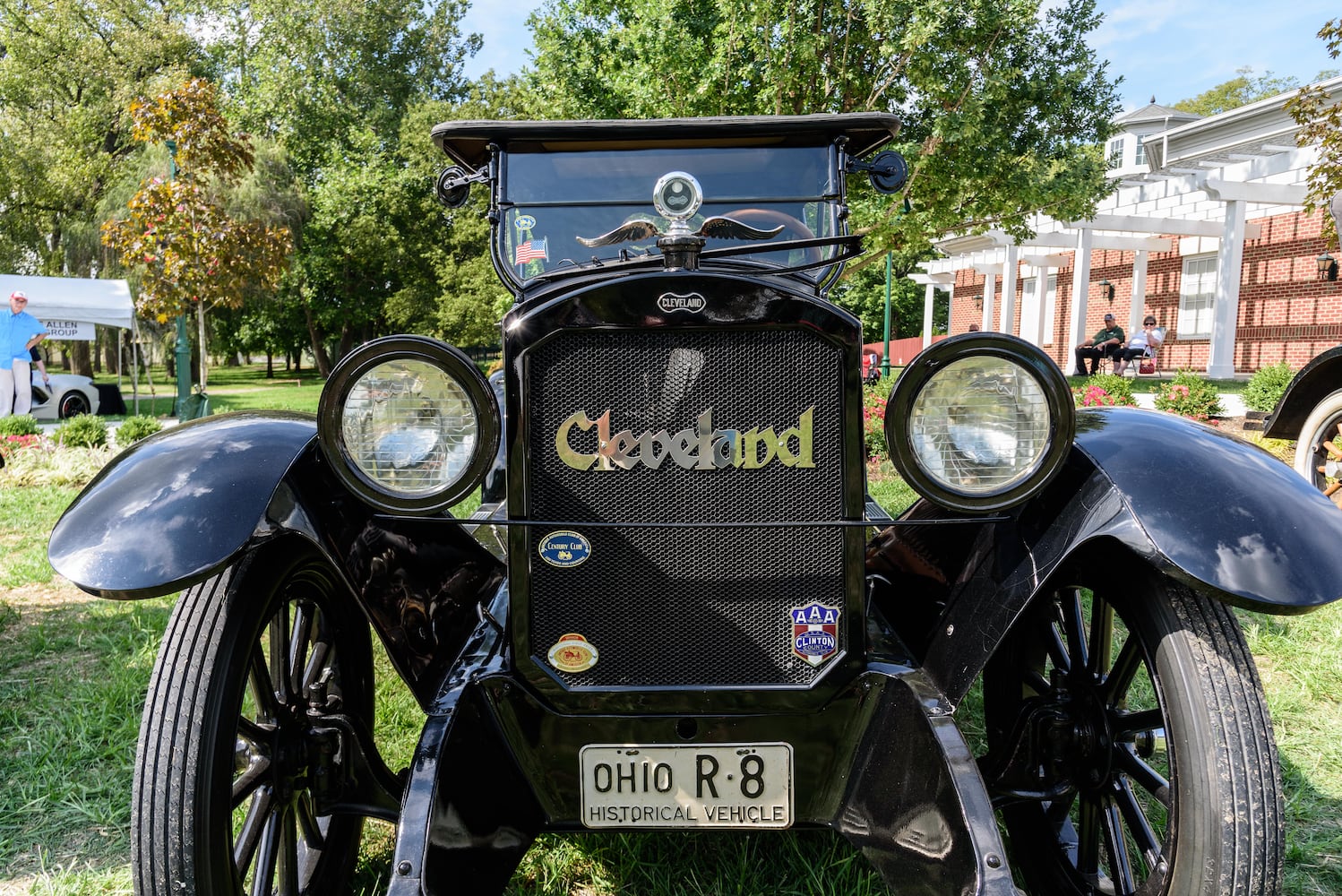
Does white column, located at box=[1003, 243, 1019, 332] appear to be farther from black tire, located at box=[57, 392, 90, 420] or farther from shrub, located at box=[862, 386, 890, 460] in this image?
black tire, located at box=[57, 392, 90, 420]

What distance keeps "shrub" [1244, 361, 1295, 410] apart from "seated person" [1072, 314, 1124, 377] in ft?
23.8

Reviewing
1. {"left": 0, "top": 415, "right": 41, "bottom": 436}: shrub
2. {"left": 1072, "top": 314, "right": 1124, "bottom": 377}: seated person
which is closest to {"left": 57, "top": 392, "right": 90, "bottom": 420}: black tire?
{"left": 0, "top": 415, "right": 41, "bottom": 436}: shrub

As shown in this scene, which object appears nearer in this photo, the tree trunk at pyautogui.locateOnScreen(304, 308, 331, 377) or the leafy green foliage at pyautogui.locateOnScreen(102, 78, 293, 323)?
the leafy green foliage at pyautogui.locateOnScreen(102, 78, 293, 323)

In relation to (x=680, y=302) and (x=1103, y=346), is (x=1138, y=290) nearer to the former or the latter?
(x=1103, y=346)

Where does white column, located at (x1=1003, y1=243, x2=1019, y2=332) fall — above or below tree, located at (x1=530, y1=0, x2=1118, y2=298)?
below

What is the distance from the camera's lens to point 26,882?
7.34 feet

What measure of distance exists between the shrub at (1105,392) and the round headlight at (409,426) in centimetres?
810

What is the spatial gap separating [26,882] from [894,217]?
9357 mm

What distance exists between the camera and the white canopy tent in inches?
552

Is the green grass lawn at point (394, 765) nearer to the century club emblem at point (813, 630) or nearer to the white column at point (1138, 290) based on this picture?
the century club emblem at point (813, 630)

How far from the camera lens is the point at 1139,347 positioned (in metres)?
17.0

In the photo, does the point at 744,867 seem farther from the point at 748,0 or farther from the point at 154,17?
the point at 154,17

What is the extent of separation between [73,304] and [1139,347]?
19.0 m

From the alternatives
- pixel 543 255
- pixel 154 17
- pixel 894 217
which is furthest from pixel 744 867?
pixel 154 17
